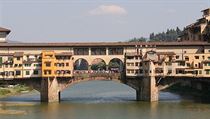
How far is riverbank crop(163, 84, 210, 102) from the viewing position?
61500 mm

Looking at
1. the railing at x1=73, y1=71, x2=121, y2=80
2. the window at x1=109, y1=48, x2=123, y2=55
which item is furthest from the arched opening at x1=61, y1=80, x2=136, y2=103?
the window at x1=109, y1=48, x2=123, y2=55

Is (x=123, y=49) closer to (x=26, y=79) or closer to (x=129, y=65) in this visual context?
(x=129, y=65)

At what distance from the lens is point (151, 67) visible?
56969 mm

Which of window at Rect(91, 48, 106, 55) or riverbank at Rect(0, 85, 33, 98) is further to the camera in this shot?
riverbank at Rect(0, 85, 33, 98)

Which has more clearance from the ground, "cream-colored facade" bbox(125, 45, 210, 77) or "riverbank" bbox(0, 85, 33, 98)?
"cream-colored facade" bbox(125, 45, 210, 77)

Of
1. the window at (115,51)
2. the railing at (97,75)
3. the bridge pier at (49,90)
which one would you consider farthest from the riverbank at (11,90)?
the window at (115,51)

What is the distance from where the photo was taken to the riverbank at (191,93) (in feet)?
202

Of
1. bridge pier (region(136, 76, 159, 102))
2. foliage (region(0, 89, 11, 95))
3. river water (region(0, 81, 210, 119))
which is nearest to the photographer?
river water (region(0, 81, 210, 119))

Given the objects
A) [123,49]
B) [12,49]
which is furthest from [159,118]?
[12,49]

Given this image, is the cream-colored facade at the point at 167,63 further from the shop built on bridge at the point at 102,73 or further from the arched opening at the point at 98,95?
the arched opening at the point at 98,95

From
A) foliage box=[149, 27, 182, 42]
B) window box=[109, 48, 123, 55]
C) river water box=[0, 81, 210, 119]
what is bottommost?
river water box=[0, 81, 210, 119]

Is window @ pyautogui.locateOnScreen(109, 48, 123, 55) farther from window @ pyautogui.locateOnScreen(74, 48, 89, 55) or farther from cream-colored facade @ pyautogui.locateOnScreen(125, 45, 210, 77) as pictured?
window @ pyautogui.locateOnScreen(74, 48, 89, 55)

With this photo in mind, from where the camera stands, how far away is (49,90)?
5662 cm

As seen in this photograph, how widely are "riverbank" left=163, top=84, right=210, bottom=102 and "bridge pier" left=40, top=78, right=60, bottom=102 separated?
1614 cm
